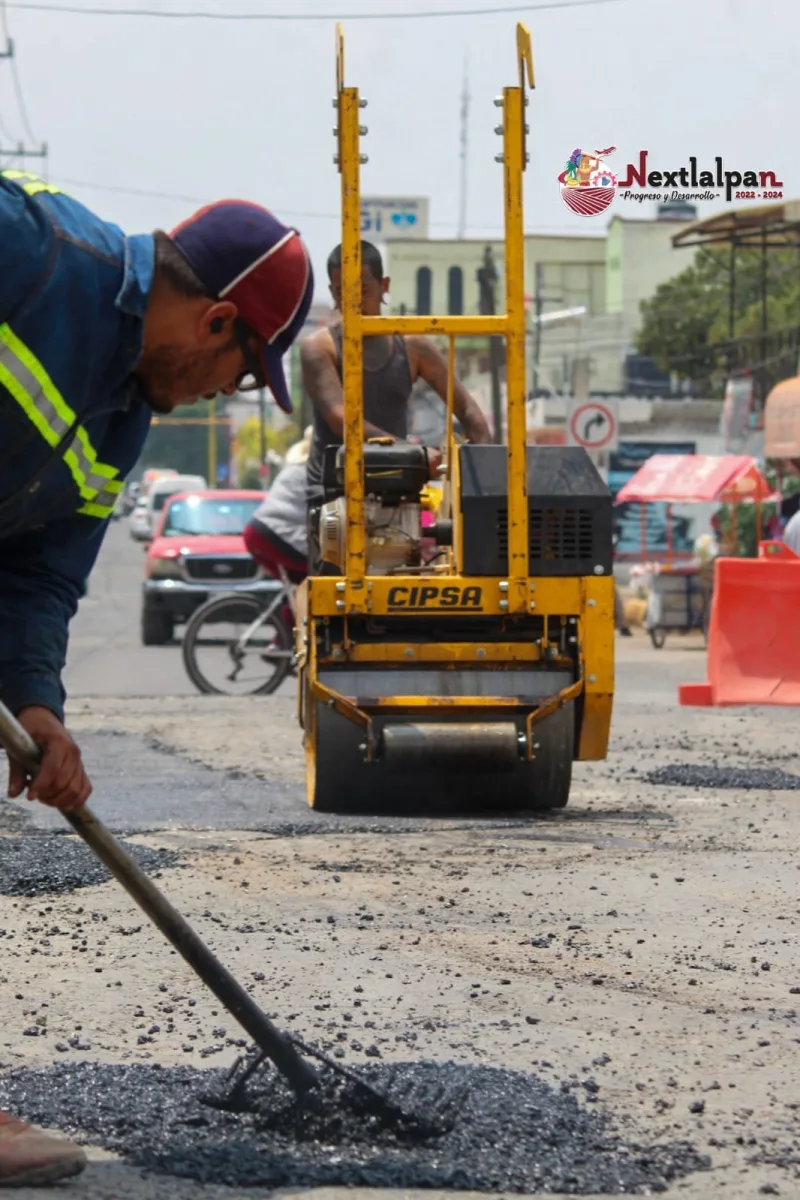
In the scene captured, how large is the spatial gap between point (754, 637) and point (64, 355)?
10189 mm

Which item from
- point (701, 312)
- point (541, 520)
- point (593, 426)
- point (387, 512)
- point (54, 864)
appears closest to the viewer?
point (54, 864)

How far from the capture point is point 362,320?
7.68 metres

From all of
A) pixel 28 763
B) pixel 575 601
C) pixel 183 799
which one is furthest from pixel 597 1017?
pixel 183 799

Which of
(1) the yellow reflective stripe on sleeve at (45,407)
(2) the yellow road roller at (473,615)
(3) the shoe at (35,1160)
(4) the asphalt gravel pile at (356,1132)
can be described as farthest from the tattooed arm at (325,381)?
(3) the shoe at (35,1160)

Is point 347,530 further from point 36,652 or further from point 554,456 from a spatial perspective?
point 36,652

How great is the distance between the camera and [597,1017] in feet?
14.9

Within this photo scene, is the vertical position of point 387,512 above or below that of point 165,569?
above

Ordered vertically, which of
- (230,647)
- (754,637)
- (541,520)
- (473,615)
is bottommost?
(230,647)

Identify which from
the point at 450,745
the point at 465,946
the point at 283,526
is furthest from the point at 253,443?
the point at 465,946

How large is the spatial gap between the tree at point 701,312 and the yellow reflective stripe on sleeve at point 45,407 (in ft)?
187

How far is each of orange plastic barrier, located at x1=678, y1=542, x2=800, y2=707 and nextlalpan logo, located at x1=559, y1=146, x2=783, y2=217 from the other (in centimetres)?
267

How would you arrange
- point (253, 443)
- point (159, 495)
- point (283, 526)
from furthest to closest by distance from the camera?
1. point (253, 443)
2. point (159, 495)
3. point (283, 526)

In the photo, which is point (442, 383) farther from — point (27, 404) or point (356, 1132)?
point (27, 404)

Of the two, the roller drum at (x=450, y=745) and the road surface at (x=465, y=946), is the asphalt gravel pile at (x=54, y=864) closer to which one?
the road surface at (x=465, y=946)
